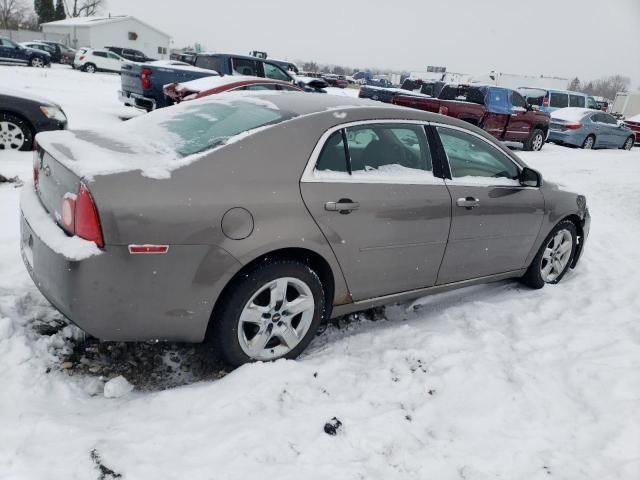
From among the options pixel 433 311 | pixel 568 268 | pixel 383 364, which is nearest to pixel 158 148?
pixel 383 364

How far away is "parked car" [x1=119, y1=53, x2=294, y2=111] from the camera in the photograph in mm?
10797

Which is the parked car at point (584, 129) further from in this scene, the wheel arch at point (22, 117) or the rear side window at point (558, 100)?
the wheel arch at point (22, 117)

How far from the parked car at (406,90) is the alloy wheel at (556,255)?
9.88m

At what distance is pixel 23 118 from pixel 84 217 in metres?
5.54

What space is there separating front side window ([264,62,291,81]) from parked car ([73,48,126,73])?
20.1 meters

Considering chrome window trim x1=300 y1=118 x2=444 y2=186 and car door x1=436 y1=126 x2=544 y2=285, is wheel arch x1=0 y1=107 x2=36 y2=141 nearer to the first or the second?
chrome window trim x1=300 y1=118 x2=444 y2=186

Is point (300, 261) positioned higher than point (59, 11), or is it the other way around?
point (59, 11)

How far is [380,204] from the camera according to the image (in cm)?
312

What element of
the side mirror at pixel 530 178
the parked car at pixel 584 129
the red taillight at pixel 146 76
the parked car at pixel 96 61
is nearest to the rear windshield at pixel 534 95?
the parked car at pixel 584 129

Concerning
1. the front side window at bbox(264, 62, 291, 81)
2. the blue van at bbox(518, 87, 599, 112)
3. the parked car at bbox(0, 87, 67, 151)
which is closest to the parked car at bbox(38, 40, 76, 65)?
the front side window at bbox(264, 62, 291, 81)

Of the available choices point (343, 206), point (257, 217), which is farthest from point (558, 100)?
point (257, 217)

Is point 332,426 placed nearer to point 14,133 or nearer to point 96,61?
point 14,133

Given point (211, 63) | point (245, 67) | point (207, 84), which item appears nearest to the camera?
point (207, 84)

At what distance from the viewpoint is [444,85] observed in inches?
549
